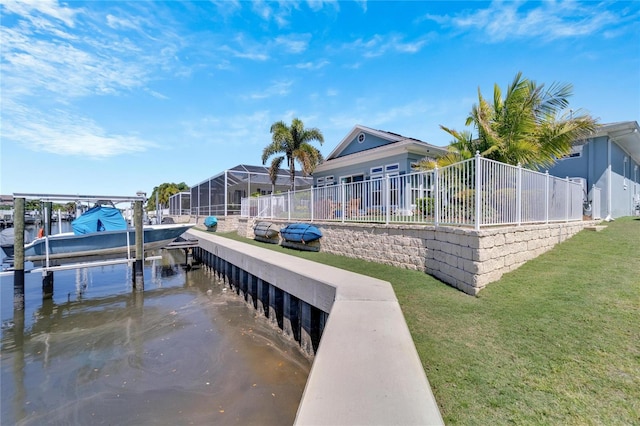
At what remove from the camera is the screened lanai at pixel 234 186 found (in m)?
23.4

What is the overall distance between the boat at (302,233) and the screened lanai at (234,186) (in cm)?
1001

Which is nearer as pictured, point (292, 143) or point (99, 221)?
point (99, 221)

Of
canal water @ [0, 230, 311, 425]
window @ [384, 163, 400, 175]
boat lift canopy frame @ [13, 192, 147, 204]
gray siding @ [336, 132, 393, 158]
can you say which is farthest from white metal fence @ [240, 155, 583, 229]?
boat lift canopy frame @ [13, 192, 147, 204]

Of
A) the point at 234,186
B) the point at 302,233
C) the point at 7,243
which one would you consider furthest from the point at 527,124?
the point at 234,186

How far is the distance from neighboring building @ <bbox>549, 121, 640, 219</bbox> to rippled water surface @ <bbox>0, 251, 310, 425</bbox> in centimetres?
1327

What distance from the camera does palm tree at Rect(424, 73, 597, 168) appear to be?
28.0 feet

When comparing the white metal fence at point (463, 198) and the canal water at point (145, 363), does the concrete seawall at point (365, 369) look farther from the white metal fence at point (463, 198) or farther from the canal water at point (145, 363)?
the white metal fence at point (463, 198)

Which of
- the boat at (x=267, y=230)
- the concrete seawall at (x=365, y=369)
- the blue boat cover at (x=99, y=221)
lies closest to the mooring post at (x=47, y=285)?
the blue boat cover at (x=99, y=221)

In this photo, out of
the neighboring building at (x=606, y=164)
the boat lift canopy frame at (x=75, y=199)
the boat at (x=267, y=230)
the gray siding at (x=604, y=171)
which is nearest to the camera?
the boat lift canopy frame at (x=75, y=199)

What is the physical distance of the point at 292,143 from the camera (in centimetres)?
1872

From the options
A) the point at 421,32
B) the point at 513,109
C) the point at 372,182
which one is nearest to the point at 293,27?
the point at 421,32

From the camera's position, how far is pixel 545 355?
3.42m

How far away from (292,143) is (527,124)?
12680 mm

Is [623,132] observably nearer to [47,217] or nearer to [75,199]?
[75,199]
